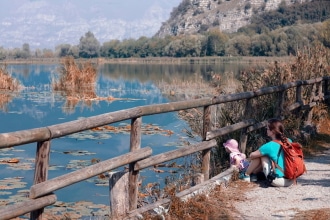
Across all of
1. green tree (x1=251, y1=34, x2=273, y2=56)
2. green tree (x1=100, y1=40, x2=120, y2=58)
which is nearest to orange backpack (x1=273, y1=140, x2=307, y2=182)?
green tree (x1=251, y1=34, x2=273, y2=56)

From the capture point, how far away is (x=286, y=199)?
7.04 meters

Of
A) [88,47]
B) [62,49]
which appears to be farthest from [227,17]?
[88,47]

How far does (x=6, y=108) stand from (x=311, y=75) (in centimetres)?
1381

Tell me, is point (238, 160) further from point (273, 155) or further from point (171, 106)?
point (171, 106)

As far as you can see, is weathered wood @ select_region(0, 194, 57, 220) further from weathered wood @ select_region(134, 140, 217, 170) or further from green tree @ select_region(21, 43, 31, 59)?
green tree @ select_region(21, 43, 31, 59)

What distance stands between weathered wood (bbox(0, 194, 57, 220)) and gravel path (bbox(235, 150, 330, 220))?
2.49 metres

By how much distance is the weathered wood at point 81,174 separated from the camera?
463 centimetres

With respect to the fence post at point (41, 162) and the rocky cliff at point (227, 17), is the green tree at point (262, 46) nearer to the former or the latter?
the fence post at point (41, 162)

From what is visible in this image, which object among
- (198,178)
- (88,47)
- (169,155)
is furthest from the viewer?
(88,47)

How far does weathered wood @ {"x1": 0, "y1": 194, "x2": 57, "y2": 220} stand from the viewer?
430cm

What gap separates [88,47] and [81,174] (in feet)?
307

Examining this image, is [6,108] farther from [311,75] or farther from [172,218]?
[172,218]

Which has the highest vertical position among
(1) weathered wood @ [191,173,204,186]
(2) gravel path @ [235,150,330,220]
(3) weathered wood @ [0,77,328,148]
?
(3) weathered wood @ [0,77,328,148]

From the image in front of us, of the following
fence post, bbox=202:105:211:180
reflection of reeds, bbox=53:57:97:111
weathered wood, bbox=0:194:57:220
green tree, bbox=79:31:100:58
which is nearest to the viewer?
weathered wood, bbox=0:194:57:220
